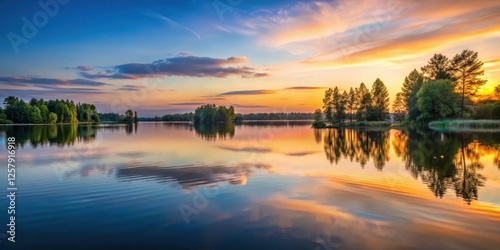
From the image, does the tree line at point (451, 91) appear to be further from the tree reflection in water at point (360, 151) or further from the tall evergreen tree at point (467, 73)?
the tree reflection in water at point (360, 151)

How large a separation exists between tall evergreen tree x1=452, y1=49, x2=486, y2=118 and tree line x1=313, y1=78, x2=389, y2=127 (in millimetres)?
31122

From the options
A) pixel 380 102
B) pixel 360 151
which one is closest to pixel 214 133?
pixel 360 151

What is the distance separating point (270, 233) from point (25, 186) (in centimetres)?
1482

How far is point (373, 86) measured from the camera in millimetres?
118500

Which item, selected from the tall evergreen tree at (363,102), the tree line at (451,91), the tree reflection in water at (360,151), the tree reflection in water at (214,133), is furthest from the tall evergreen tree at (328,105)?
the tree reflection in water at (360,151)

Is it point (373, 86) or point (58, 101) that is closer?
point (373, 86)

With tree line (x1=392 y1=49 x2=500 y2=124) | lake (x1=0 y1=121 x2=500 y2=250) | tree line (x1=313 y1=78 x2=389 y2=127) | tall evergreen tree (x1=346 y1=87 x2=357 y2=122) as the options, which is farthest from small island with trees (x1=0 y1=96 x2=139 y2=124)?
tree line (x1=392 y1=49 x2=500 y2=124)

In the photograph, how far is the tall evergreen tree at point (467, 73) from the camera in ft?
264

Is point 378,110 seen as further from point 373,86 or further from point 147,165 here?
point 147,165

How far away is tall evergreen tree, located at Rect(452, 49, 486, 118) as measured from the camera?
264 ft

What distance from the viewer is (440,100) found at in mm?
77938

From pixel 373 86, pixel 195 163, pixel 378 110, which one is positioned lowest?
pixel 195 163

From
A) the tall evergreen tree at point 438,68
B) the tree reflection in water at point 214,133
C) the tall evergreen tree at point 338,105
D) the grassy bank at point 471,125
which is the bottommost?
the tree reflection in water at point 214,133

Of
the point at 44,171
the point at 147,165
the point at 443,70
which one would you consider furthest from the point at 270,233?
the point at 443,70
